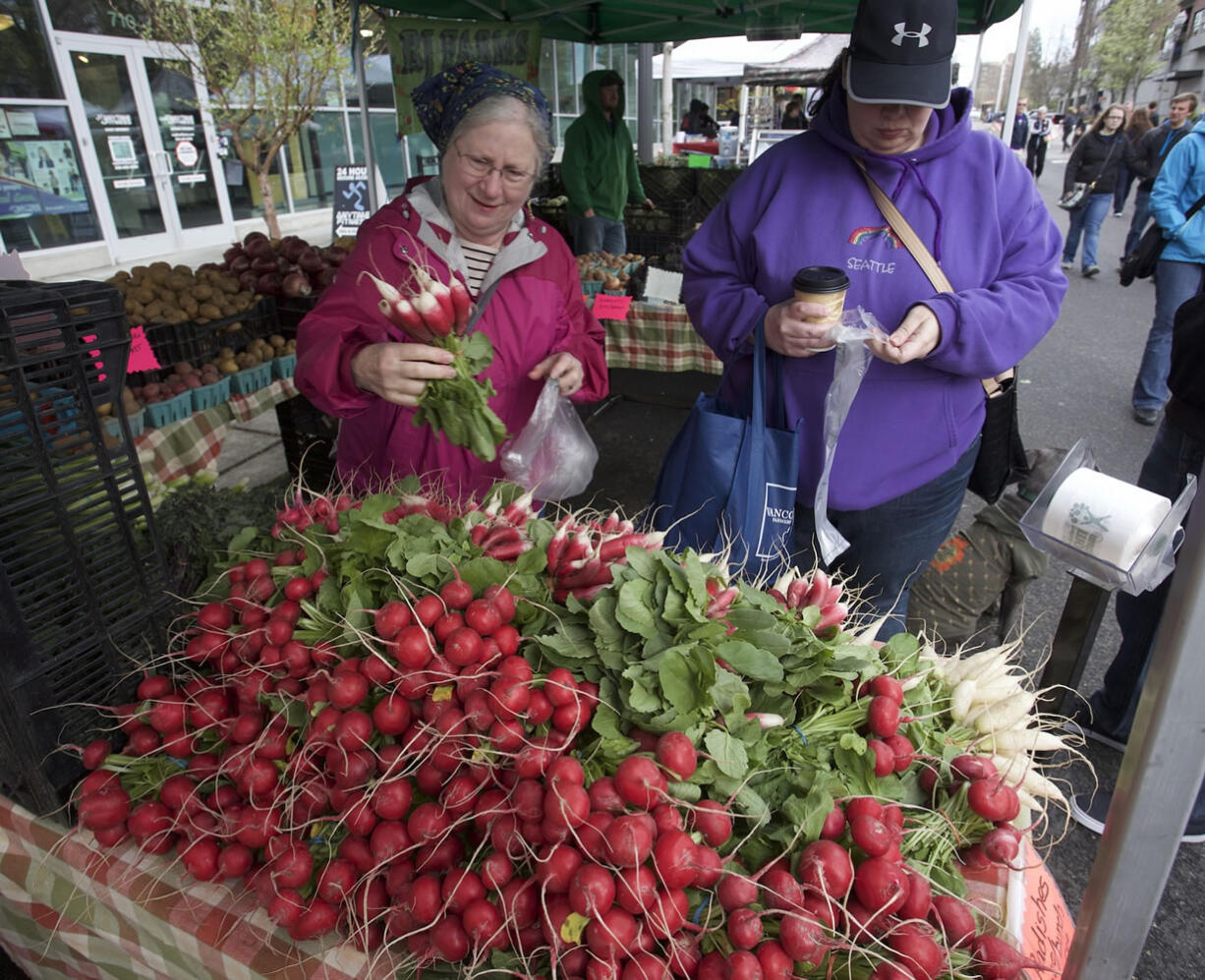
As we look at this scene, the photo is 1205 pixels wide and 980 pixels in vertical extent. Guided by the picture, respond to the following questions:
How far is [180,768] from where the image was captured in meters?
1.32

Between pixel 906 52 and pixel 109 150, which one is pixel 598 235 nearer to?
pixel 906 52

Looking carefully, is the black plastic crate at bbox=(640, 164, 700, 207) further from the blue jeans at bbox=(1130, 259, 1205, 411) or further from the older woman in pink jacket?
the older woman in pink jacket

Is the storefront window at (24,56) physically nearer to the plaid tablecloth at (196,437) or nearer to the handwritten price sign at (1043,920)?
the plaid tablecloth at (196,437)

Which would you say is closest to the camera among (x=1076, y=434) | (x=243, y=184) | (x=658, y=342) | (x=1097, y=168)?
(x=658, y=342)

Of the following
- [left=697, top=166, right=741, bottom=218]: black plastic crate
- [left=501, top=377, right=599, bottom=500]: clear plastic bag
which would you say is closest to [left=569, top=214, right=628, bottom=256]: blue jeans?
[left=697, top=166, right=741, bottom=218]: black plastic crate

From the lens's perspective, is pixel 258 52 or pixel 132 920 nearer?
pixel 132 920

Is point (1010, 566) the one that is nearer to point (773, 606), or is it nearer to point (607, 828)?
point (773, 606)

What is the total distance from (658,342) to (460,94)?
2.69 meters

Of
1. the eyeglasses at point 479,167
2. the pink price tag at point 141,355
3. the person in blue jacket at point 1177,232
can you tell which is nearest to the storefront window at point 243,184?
the pink price tag at point 141,355

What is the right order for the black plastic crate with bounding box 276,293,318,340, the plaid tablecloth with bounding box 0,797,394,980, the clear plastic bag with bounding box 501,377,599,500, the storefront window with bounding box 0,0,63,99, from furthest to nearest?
1. the storefront window with bounding box 0,0,63,99
2. the black plastic crate with bounding box 276,293,318,340
3. the clear plastic bag with bounding box 501,377,599,500
4. the plaid tablecloth with bounding box 0,797,394,980

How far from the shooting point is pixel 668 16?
552 cm

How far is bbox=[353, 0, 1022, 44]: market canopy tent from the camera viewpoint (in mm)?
4664

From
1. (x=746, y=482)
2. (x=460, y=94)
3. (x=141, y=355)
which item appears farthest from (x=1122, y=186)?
(x=141, y=355)

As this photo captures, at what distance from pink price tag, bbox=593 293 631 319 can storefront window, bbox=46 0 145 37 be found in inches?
293
